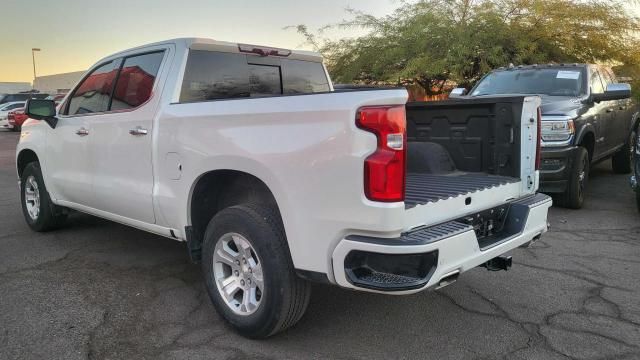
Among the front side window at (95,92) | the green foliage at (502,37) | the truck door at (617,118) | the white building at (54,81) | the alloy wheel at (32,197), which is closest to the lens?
the front side window at (95,92)

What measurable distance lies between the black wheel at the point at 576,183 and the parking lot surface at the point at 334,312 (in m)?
1.34

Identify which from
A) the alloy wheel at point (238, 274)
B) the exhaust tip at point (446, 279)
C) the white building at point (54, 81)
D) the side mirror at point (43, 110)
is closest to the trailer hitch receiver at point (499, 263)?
the exhaust tip at point (446, 279)

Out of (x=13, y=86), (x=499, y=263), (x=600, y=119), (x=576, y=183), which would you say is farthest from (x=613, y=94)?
(x=13, y=86)

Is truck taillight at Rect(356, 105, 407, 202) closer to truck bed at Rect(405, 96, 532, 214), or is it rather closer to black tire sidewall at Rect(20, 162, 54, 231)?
truck bed at Rect(405, 96, 532, 214)

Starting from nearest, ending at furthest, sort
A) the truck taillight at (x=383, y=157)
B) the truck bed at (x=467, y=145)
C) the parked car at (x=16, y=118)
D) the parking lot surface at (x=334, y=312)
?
the truck taillight at (x=383, y=157) → the parking lot surface at (x=334, y=312) → the truck bed at (x=467, y=145) → the parked car at (x=16, y=118)

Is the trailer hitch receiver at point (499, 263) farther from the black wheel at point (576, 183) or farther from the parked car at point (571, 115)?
the black wheel at point (576, 183)

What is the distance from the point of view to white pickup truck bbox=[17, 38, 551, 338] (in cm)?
273

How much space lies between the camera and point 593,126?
23.9ft

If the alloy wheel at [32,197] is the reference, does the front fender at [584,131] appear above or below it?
Result: above

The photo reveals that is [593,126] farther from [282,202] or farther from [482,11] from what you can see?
[482,11]

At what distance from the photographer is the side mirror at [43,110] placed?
5113mm

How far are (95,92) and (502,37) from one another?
10290 mm

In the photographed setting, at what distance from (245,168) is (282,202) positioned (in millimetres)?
348

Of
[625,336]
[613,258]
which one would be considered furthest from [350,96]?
[613,258]
